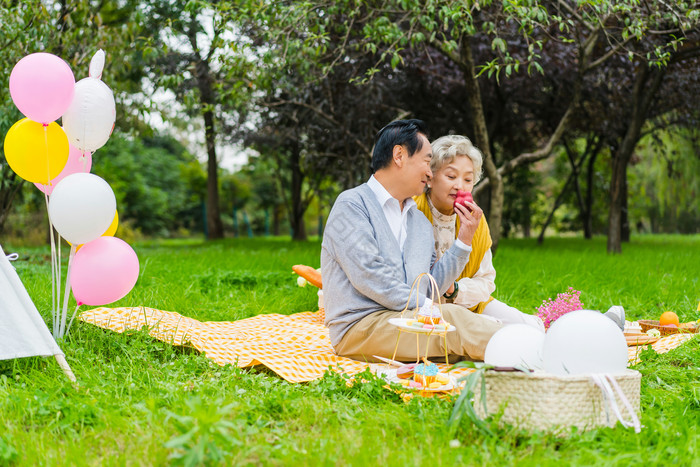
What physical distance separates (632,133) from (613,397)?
8.29 m

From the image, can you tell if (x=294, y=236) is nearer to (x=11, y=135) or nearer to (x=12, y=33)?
(x=12, y=33)

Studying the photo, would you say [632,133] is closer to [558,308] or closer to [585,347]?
[558,308]

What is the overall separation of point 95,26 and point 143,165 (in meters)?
15.9

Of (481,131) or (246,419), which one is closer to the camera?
(246,419)

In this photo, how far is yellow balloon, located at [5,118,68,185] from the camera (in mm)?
3154

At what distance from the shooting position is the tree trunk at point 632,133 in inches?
362

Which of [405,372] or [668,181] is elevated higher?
[668,181]

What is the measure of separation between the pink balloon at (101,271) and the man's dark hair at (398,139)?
4.78 ft

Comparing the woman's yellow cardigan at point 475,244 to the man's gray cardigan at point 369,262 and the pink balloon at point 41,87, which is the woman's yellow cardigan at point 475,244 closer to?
the man's gray cardigan at point 369,262

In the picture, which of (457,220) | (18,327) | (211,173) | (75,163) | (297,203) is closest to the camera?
(18,327)

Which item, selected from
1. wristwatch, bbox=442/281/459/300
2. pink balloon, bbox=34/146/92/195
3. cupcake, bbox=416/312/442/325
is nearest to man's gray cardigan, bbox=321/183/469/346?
wristwatch, bbox=442/281/459/300

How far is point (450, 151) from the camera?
3557mm

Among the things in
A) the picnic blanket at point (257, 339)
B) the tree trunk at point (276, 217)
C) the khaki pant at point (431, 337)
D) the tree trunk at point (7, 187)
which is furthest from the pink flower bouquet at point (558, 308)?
the tree trunk at point (276, 217)

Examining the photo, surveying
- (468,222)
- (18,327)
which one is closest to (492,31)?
→ (468,222)
